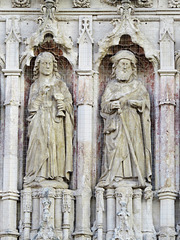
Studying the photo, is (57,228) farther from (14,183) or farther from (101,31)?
(101,31)

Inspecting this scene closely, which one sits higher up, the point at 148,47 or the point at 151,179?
the point at 148,47

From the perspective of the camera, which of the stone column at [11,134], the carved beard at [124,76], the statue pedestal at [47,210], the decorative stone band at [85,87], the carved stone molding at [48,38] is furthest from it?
the carved stone molding at [48,38]

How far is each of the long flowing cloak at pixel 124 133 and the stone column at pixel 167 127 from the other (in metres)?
0.29

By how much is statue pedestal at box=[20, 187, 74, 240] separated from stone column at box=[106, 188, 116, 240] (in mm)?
691

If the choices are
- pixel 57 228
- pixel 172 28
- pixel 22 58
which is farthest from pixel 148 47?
pixel 57 228

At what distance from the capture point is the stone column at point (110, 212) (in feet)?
76.5

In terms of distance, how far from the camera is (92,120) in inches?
948

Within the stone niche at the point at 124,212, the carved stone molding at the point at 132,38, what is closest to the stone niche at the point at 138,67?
the carved stone molding at the point at 132,38

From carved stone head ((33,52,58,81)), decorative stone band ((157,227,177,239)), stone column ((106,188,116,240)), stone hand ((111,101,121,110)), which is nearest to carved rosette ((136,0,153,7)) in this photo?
carved stone head ((33,52,58,81))

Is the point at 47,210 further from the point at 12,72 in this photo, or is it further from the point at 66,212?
the point at 12,72

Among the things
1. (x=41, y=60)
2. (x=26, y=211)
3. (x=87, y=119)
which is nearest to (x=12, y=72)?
(x=41, y=60)

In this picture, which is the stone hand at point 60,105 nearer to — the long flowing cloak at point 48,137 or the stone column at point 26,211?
the long flowing cloak at point 48,137

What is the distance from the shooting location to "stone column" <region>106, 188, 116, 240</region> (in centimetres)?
2333

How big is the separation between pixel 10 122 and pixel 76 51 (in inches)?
75.7
